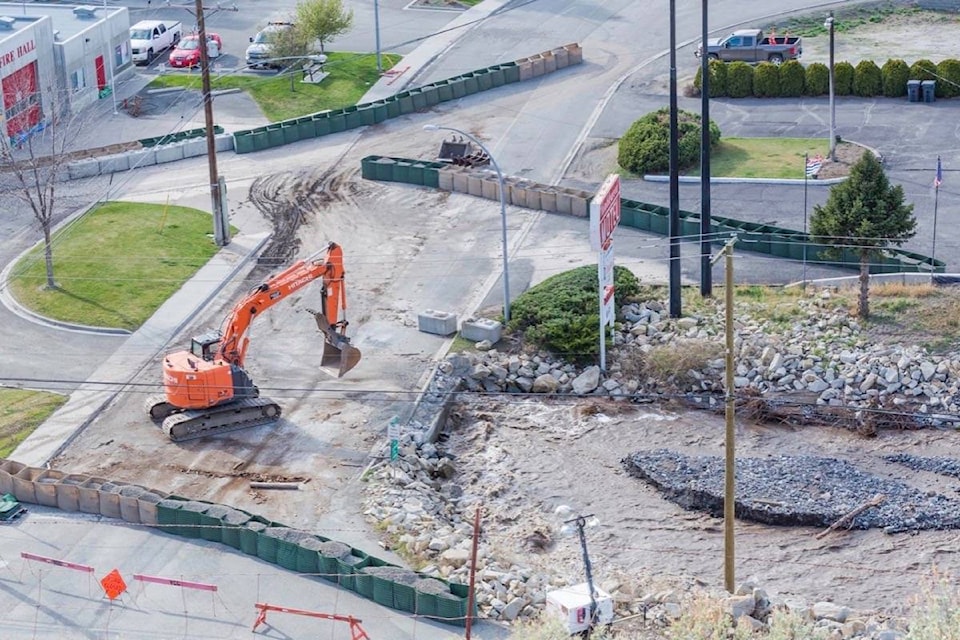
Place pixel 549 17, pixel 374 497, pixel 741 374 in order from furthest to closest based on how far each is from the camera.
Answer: pixel 549 17 < pixel 741 374 < pixel 374 497

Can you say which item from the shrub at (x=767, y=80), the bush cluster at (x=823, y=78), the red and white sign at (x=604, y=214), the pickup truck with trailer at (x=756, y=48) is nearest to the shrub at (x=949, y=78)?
the bush cluster at (x=823, y=78)

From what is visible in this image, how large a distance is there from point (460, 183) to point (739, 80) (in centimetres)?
1535

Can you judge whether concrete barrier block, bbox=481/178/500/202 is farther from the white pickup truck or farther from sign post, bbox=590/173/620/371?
the white pickup truck

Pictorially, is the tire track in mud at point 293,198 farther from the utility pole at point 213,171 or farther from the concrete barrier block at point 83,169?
the concrete barrier block at point 83,169

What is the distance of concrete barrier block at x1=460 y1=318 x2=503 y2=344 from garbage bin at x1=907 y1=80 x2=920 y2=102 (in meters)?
27.2

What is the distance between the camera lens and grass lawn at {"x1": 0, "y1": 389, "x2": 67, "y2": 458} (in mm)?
44500

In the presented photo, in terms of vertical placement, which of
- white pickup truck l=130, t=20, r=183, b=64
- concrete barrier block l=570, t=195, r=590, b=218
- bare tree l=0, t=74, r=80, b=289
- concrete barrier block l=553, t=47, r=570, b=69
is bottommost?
concrete barrier block l=570, t=195, r=590, b=218

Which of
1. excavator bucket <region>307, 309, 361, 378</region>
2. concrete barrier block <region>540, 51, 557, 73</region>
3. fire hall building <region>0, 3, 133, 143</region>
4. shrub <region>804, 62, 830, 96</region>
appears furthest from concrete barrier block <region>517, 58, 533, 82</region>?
excavator bucket <region>307, 309, 361, 378</region>

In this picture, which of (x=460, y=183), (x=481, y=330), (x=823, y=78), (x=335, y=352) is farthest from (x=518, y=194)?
(x=823, y=78)

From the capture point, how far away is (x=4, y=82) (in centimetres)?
6700

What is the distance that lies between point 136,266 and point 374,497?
1863cm

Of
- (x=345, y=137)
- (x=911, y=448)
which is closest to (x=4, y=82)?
(x=345, y=137)

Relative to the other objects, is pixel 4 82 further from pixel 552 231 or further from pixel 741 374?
pixel 741 374

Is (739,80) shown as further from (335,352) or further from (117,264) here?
(335,352)
